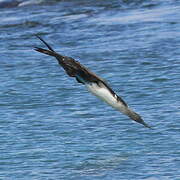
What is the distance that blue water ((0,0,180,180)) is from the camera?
37.0ft

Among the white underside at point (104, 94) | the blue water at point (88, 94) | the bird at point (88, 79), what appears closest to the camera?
the bird at point (88, 79)

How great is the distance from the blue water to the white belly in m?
1.01

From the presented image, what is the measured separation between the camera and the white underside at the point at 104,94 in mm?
9711

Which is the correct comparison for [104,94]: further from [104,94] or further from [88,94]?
[88,94]

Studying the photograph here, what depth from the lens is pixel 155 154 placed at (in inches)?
451

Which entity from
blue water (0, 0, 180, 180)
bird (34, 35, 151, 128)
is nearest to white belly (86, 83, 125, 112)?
bird (34, 35, 151, 128)

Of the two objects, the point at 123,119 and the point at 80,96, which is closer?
the point at 123,119

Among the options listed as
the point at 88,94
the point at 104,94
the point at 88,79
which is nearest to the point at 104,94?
the point at 104,94

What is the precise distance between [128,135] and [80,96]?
9.07 ft

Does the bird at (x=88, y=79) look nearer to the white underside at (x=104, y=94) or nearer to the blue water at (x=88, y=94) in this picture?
the white underside at (x=104, y=94)

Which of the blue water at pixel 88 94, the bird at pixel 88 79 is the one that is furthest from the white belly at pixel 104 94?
the blue water at pixel 88 94

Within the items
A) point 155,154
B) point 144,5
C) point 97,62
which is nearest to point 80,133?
point 155,154

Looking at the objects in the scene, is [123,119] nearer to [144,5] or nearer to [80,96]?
[80,96]

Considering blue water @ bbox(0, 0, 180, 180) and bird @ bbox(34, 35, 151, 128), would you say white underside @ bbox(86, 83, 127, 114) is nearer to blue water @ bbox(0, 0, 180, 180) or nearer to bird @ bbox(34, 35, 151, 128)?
bird @ bbox(34, 35, 151, 128)
